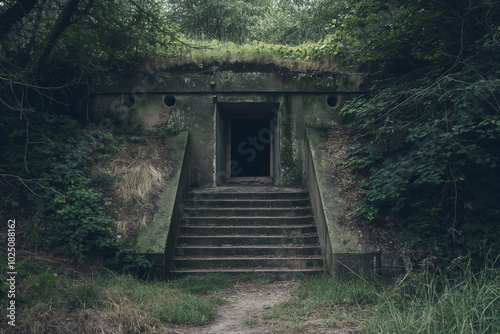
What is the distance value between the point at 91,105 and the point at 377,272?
672cm

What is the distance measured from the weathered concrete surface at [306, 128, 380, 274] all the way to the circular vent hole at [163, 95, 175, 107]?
309cm

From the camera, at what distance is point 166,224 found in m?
5.72

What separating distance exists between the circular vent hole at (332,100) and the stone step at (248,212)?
8.48ft

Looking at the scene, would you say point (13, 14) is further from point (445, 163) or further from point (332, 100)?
point (445, 163)

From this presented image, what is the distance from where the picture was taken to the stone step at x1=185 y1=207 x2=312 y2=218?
22.8 feet

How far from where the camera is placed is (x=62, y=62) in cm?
711

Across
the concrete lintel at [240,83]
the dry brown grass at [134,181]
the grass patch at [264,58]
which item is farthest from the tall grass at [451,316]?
the grass patch at [264,58]

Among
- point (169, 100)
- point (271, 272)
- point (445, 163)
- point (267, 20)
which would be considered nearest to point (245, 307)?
point (271, 272)

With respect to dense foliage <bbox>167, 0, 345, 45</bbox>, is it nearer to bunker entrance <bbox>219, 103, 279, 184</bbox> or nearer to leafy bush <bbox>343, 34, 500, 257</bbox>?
bunker entrance <bbox>219, 103, 279, 184</bbox>

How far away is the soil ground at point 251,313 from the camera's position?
3719 mm

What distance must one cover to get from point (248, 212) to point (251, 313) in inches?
111

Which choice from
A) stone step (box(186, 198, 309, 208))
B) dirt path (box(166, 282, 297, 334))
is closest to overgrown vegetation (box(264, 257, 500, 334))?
dirt path (box(166, 282, 297, 334))

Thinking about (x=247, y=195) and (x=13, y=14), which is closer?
(x=13, y=14)

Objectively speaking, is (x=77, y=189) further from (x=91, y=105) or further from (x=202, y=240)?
(x=91, y=105)
